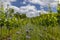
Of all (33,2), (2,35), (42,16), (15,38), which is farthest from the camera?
(42,16)

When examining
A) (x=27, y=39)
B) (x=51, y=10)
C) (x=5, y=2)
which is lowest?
(x=27, y=39)

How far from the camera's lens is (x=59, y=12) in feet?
18.0

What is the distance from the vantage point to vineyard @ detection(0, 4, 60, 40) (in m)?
3.42

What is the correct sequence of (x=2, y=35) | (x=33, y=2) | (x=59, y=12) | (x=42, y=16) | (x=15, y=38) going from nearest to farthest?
(x=15, y=38) < (x=2, y=35) < (x=33, y=2) < (x=42, y=16) < (x=59, y=12)

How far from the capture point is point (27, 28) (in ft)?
12.0

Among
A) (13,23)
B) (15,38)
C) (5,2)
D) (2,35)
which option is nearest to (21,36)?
(15,38)

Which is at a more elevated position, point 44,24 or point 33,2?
point 33,2

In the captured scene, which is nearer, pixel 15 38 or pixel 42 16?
pixel 15 38

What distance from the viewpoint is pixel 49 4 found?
14.6 ft

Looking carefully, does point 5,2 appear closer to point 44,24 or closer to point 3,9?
point 3,9

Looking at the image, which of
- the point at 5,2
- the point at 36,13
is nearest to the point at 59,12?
the point at 36,13

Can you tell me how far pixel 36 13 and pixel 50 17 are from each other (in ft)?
2.34

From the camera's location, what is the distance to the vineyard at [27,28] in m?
3.42

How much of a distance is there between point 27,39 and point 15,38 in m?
0.24
